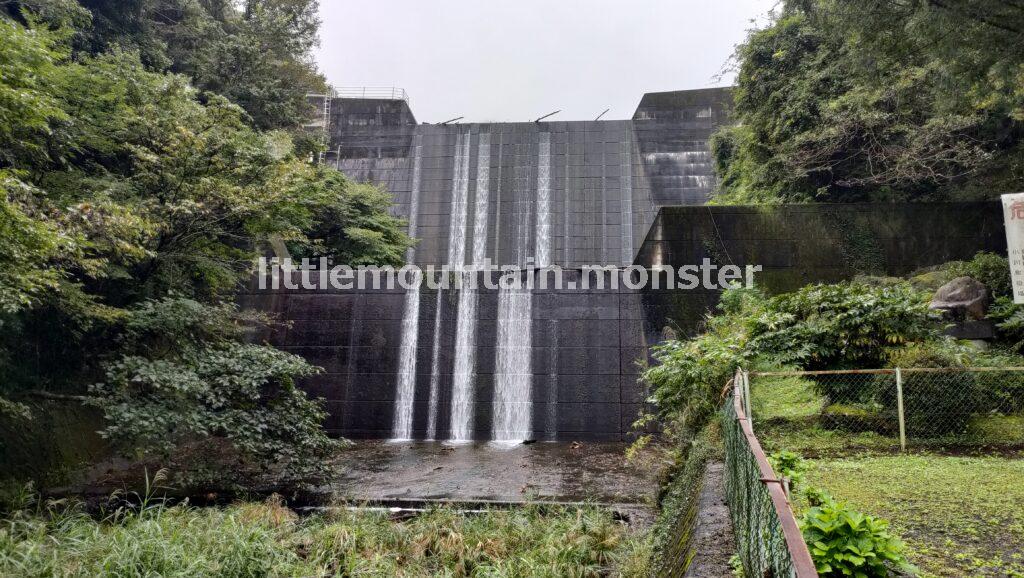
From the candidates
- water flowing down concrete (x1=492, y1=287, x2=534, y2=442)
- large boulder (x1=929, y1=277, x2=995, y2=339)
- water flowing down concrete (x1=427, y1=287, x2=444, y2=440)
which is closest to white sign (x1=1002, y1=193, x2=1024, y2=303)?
large boulder (x1=929, y1=277, x2=995, y2=339)

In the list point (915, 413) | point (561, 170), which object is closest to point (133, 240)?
point (915, 413)

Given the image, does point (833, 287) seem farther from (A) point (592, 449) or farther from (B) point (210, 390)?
(B) point (210, 390)

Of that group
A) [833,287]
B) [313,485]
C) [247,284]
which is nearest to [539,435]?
[313,485]

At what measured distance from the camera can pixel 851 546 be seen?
101 inches

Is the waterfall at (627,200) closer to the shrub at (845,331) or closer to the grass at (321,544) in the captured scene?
the shrub at (845,331)

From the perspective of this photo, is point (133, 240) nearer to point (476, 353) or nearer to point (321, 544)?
point (321, 544)

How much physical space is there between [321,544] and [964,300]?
897cm

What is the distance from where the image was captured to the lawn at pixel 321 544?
4602 mm

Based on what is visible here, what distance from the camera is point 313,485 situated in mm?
7750

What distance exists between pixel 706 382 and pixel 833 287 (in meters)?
2.05

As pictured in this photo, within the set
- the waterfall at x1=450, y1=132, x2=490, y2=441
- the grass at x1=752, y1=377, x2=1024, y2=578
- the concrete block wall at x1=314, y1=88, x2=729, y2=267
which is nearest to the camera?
the grass at x1=752, y1=377, x2=1024, y2=578

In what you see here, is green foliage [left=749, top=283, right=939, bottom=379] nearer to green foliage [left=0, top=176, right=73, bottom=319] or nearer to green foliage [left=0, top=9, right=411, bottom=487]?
green foliage [left=0, top=9, right=411, bottom=487]

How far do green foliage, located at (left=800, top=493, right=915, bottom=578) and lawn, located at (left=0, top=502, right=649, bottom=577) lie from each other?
214 cm

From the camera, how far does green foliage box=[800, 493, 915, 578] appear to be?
101 inches
